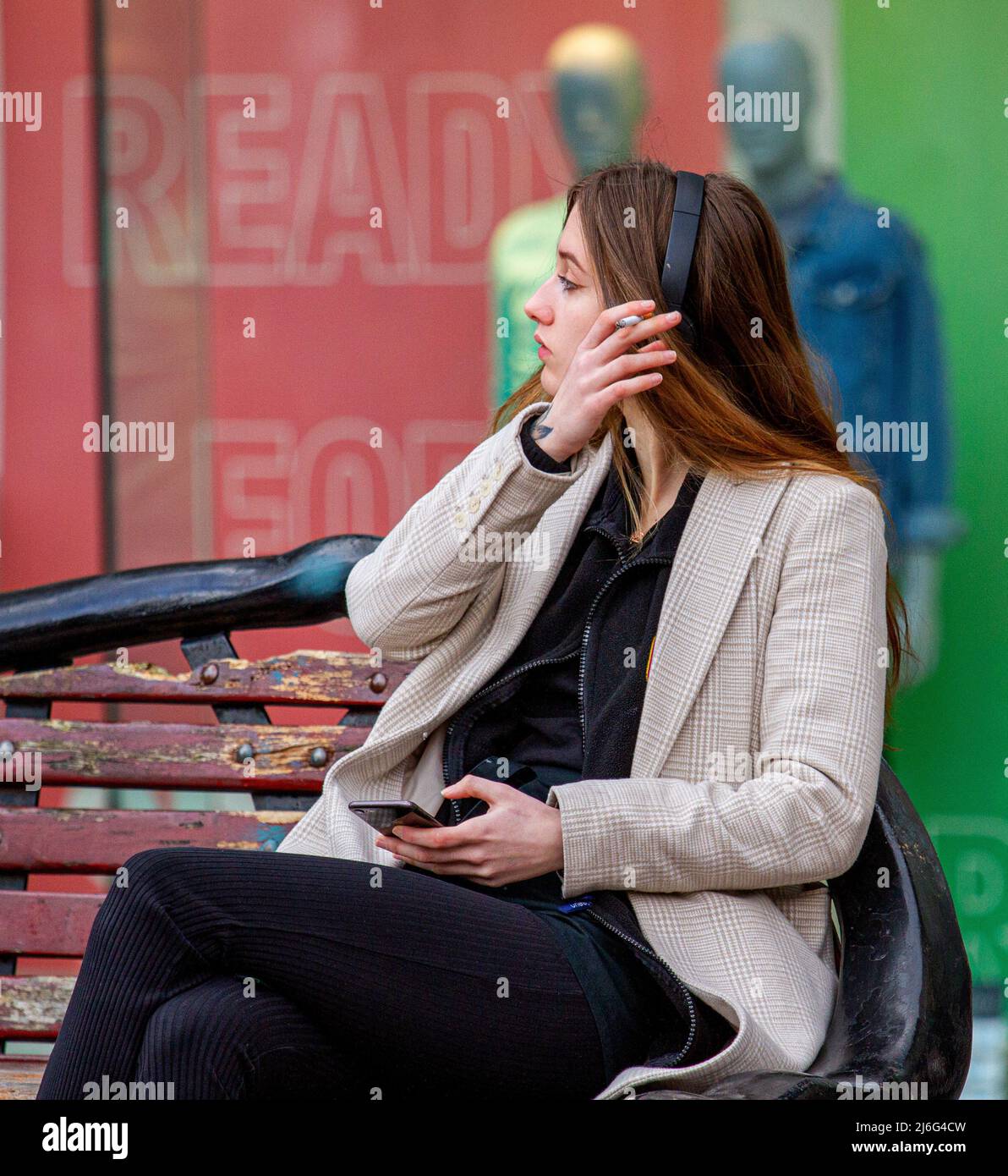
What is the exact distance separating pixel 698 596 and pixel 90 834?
116cm

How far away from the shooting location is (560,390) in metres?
1.88

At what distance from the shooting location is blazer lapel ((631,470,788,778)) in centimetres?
183

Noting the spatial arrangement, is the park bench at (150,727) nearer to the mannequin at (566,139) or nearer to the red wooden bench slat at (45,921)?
the red wooden bench slat at (45,921)

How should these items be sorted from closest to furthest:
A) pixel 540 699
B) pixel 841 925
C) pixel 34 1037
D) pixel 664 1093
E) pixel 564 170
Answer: pixel 664 1093
pixel 841 925
pixel 540 699
pixel 34 1037
pixel 564 170

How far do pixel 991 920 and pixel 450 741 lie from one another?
7.14ft

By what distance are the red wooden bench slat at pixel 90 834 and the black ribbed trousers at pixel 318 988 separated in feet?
2.56

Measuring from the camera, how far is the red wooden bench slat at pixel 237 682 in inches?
96.0

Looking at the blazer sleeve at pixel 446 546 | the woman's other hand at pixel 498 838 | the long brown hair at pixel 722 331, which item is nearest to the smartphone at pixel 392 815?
the woman's other hand at pixel 498 838

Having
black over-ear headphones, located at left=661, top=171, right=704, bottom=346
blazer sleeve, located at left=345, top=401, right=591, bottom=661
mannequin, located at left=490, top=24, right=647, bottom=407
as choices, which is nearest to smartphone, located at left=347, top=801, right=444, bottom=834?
blazer sleeve, located at left=345, top=401, right=591, bottom=661

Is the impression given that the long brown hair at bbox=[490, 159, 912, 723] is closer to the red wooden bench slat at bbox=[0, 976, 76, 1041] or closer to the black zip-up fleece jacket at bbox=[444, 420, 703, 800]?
the black zip-up fleece jacket at bbox=[444, 420, 703, 800]

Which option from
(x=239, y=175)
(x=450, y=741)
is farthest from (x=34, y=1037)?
(x=239, y=175)

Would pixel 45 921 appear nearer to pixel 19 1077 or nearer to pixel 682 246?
pixel 19 1077

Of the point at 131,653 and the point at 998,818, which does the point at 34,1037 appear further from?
the point at 998,818

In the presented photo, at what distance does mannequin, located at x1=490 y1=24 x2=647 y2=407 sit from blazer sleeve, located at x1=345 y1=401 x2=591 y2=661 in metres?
1.56
